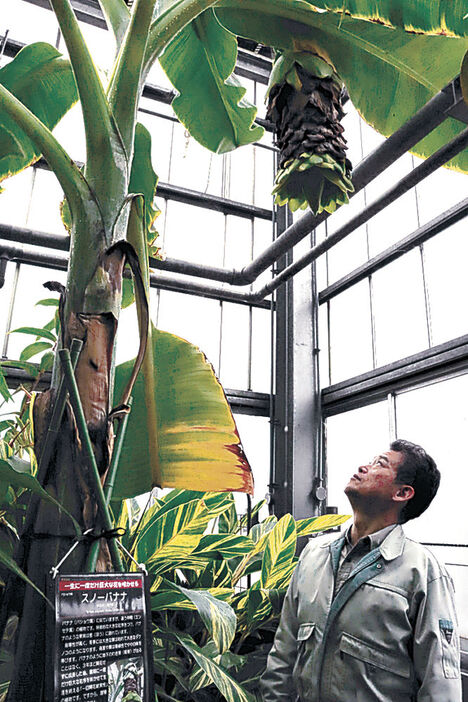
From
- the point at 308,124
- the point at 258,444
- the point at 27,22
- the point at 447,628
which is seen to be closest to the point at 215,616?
the point at 447,628

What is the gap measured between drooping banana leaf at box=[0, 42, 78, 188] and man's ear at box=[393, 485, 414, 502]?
1.21 meters

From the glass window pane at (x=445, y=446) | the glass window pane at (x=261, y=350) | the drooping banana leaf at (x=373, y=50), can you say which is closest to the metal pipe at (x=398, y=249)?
the glass window pane at (x=261, y=350)

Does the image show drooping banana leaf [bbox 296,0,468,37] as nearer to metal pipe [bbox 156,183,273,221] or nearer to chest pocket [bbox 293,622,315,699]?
chest pocket [bbox 293,622,315,699]

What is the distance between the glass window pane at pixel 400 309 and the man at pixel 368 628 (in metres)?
2.49

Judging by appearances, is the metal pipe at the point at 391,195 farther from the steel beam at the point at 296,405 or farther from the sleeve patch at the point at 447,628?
the steel beam at the point at 296,405

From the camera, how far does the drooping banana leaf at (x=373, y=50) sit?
3.62ft

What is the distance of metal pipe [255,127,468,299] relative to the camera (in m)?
1.20

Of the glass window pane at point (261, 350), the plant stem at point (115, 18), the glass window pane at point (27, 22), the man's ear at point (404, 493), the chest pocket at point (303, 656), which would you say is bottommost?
the chest pocket at point (303, 656)

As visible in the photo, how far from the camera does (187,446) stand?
88 centimetres

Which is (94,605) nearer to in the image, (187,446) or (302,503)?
(187,446)

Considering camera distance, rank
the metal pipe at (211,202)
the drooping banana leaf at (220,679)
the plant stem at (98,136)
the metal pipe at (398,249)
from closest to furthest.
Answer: the plant stem at (98,136) < the drooping banana leaf at (220,679) < the metal pipe at (398,249) < the metal pipe at (211,202)

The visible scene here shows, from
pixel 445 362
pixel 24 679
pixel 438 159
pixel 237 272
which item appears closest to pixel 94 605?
pixel 24 679

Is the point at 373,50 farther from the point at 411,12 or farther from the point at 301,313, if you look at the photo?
the point at 301,313

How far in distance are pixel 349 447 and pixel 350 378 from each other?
490 mm
